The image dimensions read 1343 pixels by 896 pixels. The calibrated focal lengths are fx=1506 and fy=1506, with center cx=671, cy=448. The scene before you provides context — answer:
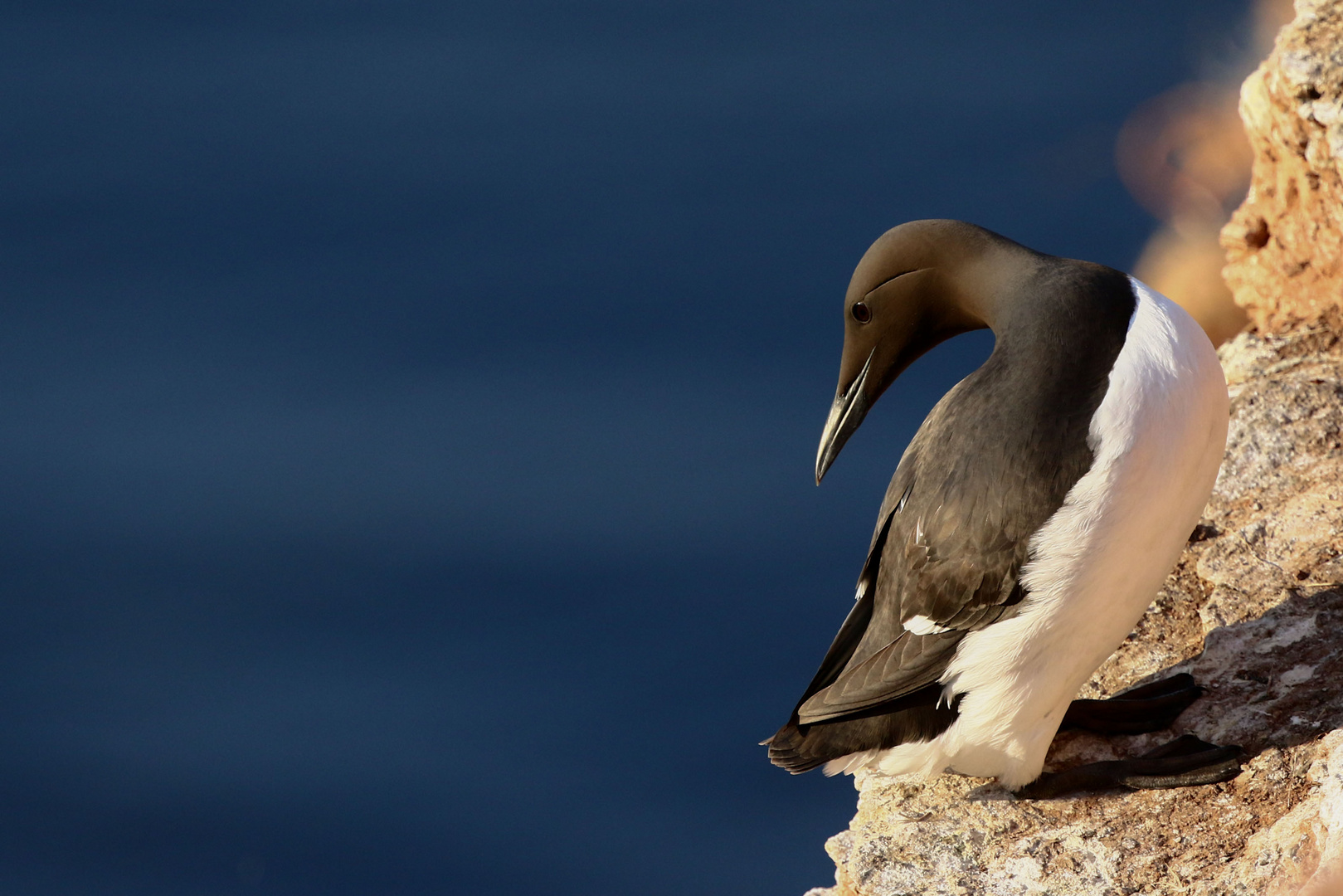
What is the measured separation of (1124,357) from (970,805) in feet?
3.40

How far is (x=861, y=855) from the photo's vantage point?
318cm

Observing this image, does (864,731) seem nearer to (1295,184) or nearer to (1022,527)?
(1022,527)

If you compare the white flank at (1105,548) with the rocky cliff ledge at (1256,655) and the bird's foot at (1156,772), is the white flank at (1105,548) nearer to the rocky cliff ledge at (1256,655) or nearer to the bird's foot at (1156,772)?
the bird's foot at (1156,772)

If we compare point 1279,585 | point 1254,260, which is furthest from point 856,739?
point 1254,260

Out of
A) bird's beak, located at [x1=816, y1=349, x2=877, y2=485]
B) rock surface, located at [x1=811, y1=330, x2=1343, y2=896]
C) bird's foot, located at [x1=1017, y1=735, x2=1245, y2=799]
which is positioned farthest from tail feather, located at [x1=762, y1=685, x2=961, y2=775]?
bird's beak, located at [x1=816, y1=349, x2=877, y2=485]

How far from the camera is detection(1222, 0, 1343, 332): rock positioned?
417 centimetres

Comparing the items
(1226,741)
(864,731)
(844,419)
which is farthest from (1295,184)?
(864,731)

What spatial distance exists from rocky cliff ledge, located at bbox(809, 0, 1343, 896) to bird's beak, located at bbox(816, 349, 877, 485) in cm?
77

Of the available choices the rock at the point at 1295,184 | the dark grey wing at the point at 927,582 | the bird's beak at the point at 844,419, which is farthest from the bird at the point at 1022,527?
the rock at the point at 1295,184

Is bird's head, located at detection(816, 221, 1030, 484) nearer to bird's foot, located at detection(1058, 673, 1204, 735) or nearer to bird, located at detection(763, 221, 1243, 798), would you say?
bird, located at detection(763, 221, 1243, 798)

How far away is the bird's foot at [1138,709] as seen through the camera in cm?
345

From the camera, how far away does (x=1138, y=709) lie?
3461mm

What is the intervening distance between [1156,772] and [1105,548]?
551 millimetres

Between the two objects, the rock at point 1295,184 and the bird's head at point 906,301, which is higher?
the rock at point 1295,184
